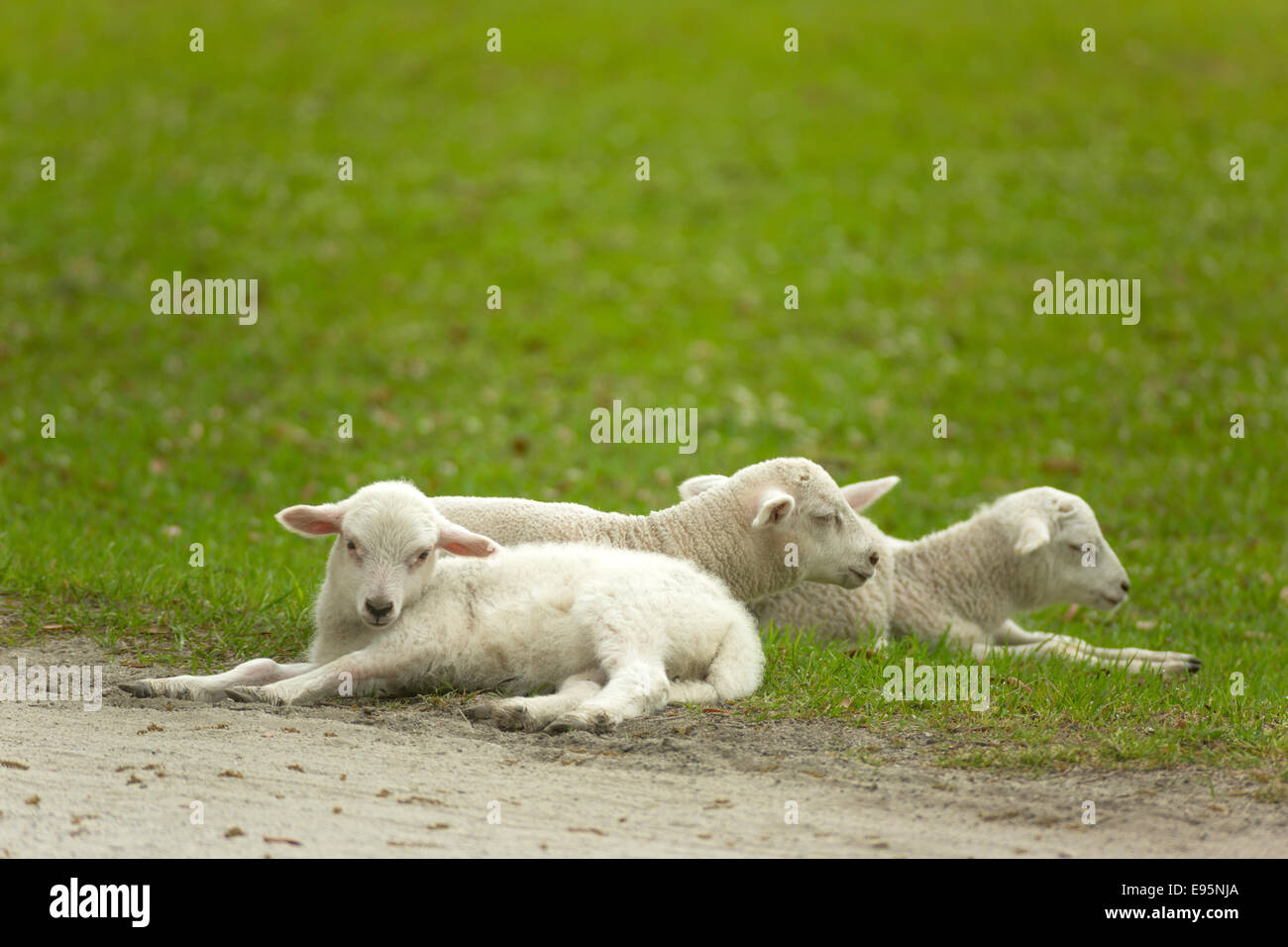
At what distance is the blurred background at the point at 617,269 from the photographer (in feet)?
34.3

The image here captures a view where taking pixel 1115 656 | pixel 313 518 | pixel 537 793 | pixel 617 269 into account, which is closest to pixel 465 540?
pixel 313 518

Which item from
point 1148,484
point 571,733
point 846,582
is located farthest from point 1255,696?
point 1148,484

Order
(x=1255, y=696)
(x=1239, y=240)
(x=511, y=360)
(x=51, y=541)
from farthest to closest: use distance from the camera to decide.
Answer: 1. (x=1239, y=240)
2. (x=511, y=360)
3. (x=51, y=541)
4. (x=1255, y=696)

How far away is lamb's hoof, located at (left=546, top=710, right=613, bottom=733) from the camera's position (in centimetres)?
520

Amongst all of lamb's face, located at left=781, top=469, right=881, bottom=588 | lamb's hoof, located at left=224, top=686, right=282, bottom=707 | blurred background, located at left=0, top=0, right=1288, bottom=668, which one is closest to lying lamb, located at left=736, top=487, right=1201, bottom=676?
lamb's face, located at left=781, top=469, right=881, bottom=588

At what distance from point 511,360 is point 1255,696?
9348 millimetres

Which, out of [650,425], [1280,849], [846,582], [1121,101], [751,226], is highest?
[1121,101]

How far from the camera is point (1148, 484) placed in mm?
11539

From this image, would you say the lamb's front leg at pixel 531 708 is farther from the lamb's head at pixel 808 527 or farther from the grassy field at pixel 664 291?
the lamb's head at pixel 808 527

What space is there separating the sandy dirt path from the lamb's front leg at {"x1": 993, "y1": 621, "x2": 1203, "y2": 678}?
1.77 metres

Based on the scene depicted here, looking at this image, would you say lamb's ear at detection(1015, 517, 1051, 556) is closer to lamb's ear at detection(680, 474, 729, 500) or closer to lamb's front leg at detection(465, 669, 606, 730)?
lamb's ear at detection(680, 474, 729, 500)

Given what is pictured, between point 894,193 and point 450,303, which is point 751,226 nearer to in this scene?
point 894,193

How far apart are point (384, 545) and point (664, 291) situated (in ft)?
35.9

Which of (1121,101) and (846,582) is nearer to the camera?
(846,582)
